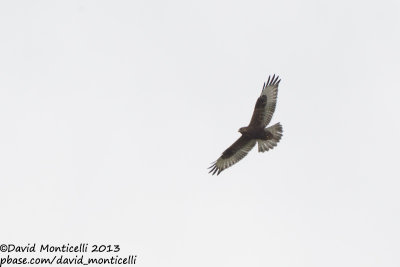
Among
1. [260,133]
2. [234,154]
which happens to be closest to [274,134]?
[260,133]

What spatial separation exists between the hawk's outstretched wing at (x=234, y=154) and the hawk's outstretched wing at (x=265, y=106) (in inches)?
23.0

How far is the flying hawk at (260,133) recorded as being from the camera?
20.2m

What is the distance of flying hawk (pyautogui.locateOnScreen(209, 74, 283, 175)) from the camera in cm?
2016

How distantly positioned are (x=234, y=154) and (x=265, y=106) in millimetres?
1636

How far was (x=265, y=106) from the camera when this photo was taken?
67.4ft

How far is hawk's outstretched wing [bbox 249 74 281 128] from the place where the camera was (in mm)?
20344

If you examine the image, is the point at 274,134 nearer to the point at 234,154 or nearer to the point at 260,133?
the point at 260,133

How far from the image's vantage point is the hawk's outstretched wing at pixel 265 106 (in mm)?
20344

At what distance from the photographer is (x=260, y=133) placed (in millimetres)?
20188

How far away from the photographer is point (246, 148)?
2091cm

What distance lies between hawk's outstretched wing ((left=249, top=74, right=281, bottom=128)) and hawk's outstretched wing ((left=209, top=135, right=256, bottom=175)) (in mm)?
584

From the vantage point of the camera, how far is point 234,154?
2105 centimetres

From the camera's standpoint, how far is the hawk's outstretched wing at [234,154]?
20750mm

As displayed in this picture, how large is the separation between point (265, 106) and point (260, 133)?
2.74ft
